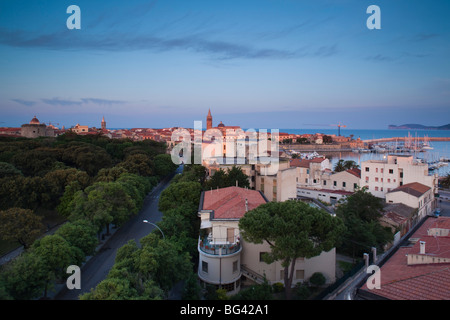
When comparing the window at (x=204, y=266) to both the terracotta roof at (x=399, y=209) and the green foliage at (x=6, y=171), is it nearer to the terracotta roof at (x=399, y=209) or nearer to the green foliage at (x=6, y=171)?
the terracotta roof at (x=399, y=209)

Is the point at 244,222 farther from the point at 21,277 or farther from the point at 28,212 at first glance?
the point at 28,212

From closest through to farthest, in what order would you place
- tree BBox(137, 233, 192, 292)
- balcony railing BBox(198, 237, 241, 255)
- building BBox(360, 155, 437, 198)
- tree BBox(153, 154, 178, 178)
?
1. tree BBox(137, 233, 192, 292)
2. balcony railing BBox(198, 237, 241, 255)
3. building BBox(360, 155, 437, 198)
4. tree BBox(153, 154, 178, 178)

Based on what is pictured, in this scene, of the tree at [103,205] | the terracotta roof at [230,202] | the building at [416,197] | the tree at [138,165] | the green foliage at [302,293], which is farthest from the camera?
the tree at [138,165]

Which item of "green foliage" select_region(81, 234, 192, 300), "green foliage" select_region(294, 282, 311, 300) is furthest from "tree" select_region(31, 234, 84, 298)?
"green foliage" select_region(294, 282, 311, 300)

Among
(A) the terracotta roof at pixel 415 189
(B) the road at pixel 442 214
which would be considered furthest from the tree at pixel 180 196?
(A) the terracotta roof at pixel 415 189

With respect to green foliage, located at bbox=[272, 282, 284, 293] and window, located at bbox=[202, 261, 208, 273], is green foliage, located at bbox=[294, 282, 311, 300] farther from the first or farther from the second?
window, located at bbox=[202, 261, 208, 273]

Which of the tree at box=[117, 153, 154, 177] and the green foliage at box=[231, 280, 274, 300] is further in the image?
the tree at box=[117, 153, 154, 177]

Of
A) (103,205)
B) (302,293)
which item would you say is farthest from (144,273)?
(103,205)

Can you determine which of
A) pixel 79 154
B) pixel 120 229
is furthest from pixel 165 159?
pixel 120 229
